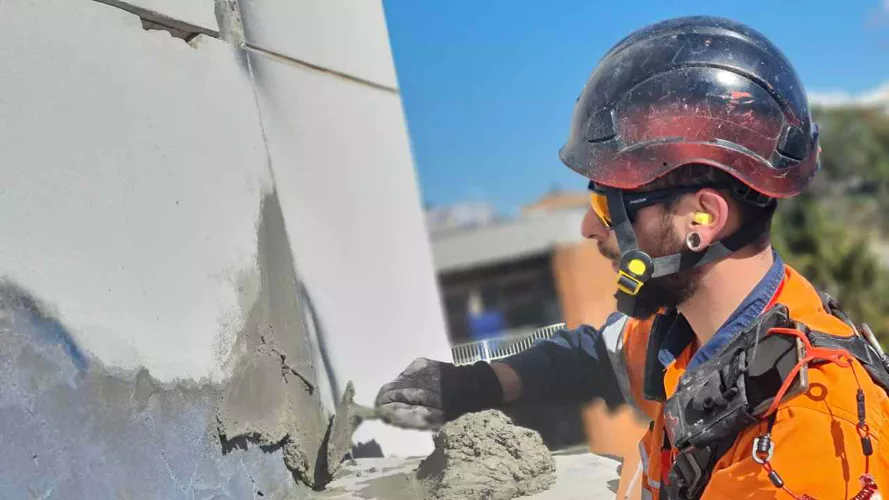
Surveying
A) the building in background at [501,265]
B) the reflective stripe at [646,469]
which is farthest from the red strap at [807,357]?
the building in background at [501,265]

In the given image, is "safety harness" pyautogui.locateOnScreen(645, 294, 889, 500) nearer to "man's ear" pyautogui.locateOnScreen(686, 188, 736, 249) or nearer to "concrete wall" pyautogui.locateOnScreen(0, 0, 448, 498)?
"man's ear" pyautogui.locateOnScreen(686, 188, 736, 249)

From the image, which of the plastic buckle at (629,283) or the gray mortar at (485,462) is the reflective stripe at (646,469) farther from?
the plastic buckle at (629,283)

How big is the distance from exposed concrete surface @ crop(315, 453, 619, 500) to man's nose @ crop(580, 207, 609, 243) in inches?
25.2

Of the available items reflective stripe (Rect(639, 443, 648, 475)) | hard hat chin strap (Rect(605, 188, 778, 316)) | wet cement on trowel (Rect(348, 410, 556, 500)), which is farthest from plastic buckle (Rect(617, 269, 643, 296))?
wet cement on trowel (Rect(348, 410, 556, 500))

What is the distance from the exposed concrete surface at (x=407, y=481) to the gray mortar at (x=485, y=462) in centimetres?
Answer: 3

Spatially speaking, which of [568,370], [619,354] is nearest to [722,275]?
[619,354]

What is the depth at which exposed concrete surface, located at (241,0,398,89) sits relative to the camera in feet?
7.00

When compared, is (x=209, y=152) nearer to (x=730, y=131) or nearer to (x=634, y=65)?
(x=634, y=65)

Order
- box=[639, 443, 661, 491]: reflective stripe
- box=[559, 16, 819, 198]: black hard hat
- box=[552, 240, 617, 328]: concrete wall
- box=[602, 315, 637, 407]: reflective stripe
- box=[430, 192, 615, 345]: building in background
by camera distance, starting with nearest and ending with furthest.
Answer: box=[559, 16, 819, 198]: black hard hat, box=[639, 443, 661, 491]: reflective stripe, box=[602, 315, 637, 407]: reflective stripe, box=[552, 240, 617, 328]: concrete wall, box=[430, 192, 615, 345]: building in background

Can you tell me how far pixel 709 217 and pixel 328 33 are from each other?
3.86 ft

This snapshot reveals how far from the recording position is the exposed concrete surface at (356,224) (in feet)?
6.97

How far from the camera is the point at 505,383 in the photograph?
225 cm

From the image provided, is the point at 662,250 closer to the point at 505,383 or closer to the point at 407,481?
the point at 505,383

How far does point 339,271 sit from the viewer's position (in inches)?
86.6
